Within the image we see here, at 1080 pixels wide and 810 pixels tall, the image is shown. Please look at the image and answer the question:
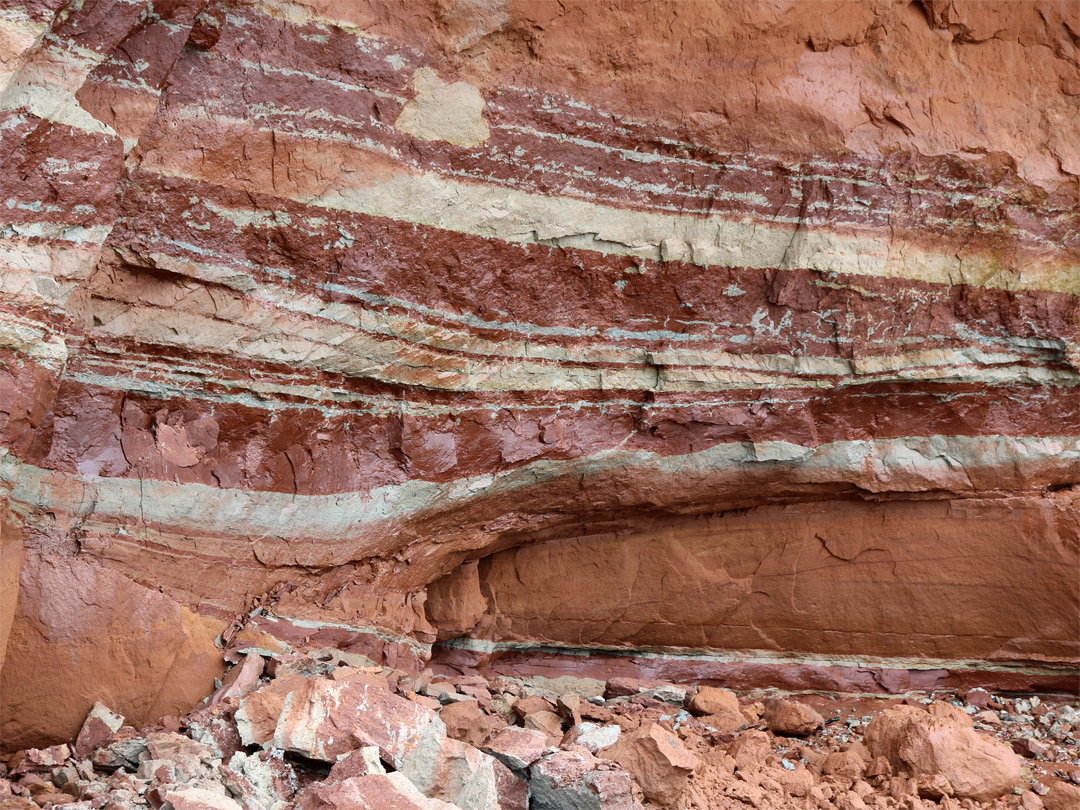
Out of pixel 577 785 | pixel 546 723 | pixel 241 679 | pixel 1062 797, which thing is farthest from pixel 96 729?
pixel 1062 797

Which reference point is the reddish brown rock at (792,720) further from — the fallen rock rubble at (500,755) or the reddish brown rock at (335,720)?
the reddish brown rock at (335,720)

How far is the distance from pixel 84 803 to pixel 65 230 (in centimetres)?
200

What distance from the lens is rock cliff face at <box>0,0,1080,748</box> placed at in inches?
145

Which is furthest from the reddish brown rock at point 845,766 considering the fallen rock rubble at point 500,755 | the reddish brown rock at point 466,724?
the reddish brown rock at point 466,724

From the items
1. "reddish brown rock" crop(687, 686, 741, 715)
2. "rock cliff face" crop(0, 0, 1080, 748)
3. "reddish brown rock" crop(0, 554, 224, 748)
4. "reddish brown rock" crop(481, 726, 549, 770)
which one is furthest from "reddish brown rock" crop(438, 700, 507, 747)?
"reddish brown rock" crop(687, 686, 741, 715)

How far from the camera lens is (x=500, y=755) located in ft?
11.7

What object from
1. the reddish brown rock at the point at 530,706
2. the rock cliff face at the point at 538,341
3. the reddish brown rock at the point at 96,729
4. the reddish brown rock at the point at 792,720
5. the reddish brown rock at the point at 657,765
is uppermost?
the rock cliff face at the point at 538,341

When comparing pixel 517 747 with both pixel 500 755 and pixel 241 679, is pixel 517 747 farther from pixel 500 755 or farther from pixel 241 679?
pixel 241 679

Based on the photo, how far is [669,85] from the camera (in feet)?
14.7

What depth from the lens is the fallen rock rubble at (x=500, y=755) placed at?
3.17 metres

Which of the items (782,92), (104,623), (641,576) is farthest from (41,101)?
(641,576)

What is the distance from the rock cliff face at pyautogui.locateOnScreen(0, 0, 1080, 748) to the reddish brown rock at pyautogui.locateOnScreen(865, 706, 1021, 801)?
145 centimetres

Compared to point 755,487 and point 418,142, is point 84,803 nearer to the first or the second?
point 418,142

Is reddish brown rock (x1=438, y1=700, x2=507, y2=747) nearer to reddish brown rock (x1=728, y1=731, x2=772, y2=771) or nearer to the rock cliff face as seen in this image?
the rock cliff face
